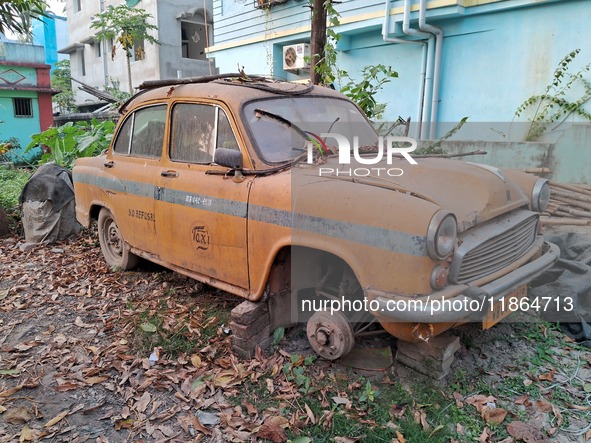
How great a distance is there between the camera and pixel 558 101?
7.69 metres

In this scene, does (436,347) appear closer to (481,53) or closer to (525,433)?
(525,433)

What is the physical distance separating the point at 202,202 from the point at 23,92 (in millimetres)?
18047

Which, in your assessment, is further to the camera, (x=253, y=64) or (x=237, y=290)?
(x=253, y=64)

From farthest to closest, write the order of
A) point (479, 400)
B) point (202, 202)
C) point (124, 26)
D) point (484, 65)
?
1. point (124, 26)
2. point (484, 65)
3. point (202, 202)
4. point (479, 400)

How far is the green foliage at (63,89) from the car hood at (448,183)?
24729 mm

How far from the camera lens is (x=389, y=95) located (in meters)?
9.96

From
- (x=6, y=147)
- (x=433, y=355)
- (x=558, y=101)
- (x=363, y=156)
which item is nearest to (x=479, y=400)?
(x=433, y=355)

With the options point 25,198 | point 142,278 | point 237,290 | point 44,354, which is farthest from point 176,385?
point 25,198

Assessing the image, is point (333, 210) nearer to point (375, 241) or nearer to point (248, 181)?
point (375, 241)

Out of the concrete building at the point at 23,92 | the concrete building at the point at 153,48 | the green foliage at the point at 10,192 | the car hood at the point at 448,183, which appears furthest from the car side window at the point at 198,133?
the concrete building at the point at 23,92

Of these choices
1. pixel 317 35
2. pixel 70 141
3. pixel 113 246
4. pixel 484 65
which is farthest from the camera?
pixel 70 141

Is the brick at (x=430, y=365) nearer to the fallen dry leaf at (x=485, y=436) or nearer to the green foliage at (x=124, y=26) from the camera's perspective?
the fallen dry leaf at (x=485, y=436)

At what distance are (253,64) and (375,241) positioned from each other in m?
11.0

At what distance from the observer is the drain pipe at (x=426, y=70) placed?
8812 mm
